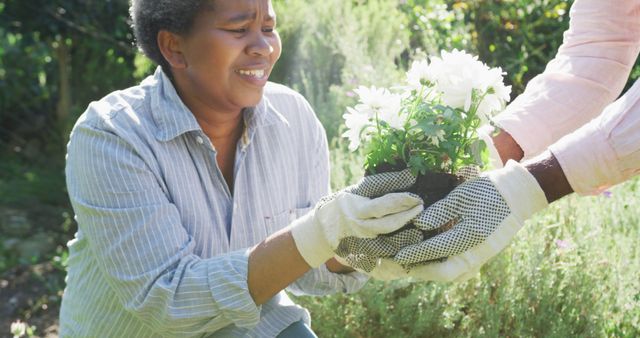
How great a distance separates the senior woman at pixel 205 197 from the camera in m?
2.09

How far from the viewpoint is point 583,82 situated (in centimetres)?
254

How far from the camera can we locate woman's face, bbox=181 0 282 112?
2295mm

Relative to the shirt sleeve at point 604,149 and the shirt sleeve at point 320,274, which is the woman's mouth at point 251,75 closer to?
the shirt sleeve at point 320,274

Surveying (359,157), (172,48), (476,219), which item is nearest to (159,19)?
(172,48)

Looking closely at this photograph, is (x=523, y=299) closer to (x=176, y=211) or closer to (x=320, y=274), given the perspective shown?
(x=320, y=274)

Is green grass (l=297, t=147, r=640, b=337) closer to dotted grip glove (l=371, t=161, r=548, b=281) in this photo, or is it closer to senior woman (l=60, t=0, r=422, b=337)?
senior woman (l=60, t=0, r=422, b=337)

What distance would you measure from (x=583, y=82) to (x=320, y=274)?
883 mm

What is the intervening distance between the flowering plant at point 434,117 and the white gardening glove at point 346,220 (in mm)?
91

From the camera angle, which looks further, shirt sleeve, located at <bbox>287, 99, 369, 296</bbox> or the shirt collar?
shirt sleeve, located at <bbox>287, 99, 369, 296</bbox>

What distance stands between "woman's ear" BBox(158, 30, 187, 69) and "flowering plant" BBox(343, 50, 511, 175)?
1.88ft

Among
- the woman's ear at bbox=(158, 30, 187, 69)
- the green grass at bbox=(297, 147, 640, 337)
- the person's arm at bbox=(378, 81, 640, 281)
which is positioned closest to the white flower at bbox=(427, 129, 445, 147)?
the person's arm at bbox=(378, 81, 640, 281)

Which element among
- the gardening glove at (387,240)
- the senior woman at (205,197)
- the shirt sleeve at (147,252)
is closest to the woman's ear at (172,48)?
the senior woman at (205,197)

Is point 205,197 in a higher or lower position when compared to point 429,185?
lower

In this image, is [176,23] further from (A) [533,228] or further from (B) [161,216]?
(A) [533,228]
